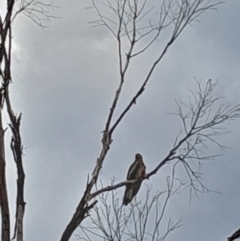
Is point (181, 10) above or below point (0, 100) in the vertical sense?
above

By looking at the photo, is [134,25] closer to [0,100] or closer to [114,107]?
[114,107]

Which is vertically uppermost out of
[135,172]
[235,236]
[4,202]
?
[135,172]

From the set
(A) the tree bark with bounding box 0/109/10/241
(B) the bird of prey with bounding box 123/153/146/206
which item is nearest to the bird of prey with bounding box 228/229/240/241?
(A) the tree bark with bounding box 0/109/10/241

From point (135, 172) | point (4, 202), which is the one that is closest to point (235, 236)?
point (4, 202)

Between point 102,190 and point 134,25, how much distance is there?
7.05ft

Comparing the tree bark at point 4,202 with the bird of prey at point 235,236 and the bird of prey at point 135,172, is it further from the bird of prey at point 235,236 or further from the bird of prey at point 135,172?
the bird of prey at point 135,172

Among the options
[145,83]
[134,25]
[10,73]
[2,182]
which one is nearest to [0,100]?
[10,73]

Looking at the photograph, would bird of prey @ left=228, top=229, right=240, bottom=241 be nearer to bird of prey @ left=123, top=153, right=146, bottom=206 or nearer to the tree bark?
the tree bark

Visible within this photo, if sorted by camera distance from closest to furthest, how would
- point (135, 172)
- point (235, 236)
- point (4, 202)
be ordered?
point (235, 236)
point (4, 202)
point (135, 172)

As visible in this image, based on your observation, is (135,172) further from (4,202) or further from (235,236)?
(235,236)

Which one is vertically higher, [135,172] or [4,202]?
[135,172]

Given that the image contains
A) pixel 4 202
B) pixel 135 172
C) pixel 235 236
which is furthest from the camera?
pixel 135 172

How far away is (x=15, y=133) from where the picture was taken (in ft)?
14.2

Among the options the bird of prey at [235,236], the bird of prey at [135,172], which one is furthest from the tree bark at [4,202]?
the bird of prey at [135,172]
